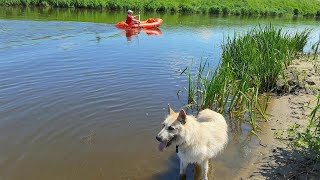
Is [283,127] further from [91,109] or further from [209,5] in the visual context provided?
[209,5]

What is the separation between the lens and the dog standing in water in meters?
5.57

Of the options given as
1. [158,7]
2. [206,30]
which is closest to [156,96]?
[206,30]

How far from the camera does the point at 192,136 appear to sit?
5.89 meters

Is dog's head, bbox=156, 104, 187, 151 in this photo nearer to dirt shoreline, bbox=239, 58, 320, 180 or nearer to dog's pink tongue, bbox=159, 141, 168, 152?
dog's pink tongue, bbox=159, 141, 168, 152

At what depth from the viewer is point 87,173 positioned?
696cm

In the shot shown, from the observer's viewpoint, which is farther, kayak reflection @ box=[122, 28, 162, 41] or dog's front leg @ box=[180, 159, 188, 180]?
kayak reflection @ box=[122, 28, 162, 41]

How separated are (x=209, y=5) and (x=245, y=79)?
136 ft

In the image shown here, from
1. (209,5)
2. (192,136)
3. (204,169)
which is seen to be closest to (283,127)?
(204,169)

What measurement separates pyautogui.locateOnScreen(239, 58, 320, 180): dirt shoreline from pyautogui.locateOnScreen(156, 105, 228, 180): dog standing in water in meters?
1.03

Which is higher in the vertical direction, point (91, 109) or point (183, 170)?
point (91, 109)

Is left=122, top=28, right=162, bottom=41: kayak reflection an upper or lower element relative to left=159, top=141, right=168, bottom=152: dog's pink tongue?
upper

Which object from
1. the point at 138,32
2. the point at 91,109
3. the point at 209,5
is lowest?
the point at 91,109

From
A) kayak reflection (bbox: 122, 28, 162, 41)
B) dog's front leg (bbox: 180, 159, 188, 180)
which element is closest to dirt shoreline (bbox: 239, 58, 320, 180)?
dog's front leg (bbox: 180, 159, 188, 180)

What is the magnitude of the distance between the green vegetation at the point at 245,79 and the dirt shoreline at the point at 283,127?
1.51ft
